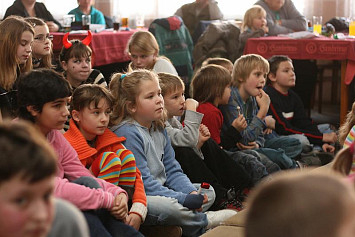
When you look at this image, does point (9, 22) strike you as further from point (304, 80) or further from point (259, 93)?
point (304, 80)

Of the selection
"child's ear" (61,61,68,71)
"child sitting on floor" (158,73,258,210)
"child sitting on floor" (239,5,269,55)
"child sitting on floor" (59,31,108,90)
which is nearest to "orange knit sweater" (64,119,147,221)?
"child sitting on floor" (158,73,258,210)

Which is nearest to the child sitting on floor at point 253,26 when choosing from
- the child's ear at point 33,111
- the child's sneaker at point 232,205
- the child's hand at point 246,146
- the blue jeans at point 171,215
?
the child's hand at point 246,146

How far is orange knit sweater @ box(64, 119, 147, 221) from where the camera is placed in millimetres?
2404

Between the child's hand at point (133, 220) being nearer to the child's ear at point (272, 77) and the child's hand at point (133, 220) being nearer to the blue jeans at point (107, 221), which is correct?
the blue jeans at point (107, 221)

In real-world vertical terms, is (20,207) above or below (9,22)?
below

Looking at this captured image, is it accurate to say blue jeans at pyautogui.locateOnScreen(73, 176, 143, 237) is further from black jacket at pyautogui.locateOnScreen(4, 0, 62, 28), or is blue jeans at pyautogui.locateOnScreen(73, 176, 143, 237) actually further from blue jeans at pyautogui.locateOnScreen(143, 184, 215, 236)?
black jacket at pyautogui.locateOnScreen(4, 0, 62, 28)

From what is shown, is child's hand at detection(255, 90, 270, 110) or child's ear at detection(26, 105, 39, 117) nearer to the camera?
child's ear at detection(26, 105, 39, 117)

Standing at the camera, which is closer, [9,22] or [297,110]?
[9,22]

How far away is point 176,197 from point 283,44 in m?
2.86

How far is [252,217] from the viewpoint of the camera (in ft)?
3.35

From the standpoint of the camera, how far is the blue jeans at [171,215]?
8.24 feet

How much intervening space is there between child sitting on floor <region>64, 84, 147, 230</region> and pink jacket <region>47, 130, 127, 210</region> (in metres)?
0.11

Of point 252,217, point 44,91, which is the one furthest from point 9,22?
point 252,217

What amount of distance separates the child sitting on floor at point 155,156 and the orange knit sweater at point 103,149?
0.08 m
